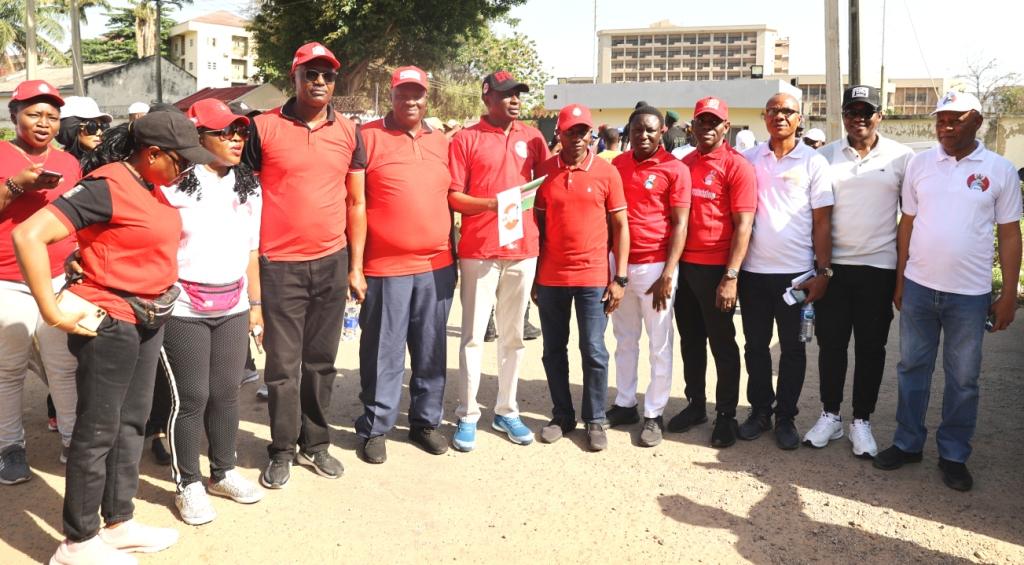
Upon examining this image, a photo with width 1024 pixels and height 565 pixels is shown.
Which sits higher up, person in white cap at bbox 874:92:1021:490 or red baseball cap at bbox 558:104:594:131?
red baseball cap at bbox 558:104:594:131

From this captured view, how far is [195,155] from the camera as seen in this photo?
332 centimetres

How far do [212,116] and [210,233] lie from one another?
1.90 feet

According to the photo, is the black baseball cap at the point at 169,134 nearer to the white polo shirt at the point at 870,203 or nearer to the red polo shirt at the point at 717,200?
the red polo shirt at the point at 717,200

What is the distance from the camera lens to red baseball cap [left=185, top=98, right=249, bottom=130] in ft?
12.8

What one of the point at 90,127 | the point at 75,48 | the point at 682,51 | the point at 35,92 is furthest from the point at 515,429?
the point at 682,51

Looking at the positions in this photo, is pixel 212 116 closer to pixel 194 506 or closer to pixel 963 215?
pixel 194 506

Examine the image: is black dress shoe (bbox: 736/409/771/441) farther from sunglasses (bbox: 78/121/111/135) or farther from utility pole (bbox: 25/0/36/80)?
utility pole (bbox: 25/0/36/80)

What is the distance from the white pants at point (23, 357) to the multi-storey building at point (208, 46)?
73461 mm

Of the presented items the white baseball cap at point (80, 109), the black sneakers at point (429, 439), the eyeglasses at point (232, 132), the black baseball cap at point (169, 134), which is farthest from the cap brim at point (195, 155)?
the white baseball cap at point (80, 109)

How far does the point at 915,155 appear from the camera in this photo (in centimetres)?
475

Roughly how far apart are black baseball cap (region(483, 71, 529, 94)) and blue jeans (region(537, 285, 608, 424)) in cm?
122

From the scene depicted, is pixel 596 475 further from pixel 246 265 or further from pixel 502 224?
pixel 246 265

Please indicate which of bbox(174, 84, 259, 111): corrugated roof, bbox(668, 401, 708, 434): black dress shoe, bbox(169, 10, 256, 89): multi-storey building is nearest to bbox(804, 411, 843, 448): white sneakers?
bbox(668, 401, 708, 434): black dress shoe

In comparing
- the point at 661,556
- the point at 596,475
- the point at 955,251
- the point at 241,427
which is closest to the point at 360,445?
the point at 241,427
